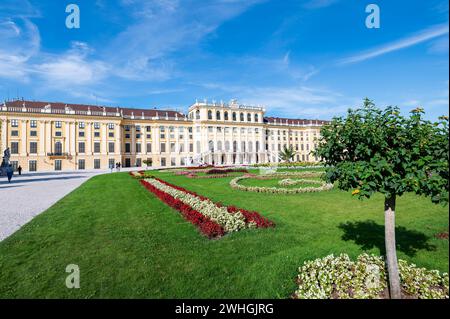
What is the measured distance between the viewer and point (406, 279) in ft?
13.3

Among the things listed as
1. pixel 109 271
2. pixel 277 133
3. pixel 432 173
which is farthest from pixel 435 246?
pixel 277 133

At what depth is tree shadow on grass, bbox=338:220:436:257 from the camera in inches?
222

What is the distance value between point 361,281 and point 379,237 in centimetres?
287

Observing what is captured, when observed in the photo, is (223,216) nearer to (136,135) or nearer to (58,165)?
(58,165)

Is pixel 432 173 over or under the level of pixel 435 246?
over

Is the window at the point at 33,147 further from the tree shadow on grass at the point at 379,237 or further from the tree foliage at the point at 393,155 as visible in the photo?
the tree foliage at the point at 393,155

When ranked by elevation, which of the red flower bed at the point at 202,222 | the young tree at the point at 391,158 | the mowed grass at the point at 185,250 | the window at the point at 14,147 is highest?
the window at the point at 14,147

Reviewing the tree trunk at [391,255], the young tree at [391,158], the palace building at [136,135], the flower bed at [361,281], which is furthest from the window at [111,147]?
the tree trunk at [391,255]

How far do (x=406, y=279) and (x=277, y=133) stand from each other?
70.1 metres

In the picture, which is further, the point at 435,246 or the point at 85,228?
the point at 85,228

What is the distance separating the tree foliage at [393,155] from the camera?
133 inches

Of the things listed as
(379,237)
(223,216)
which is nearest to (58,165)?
(223,216)
